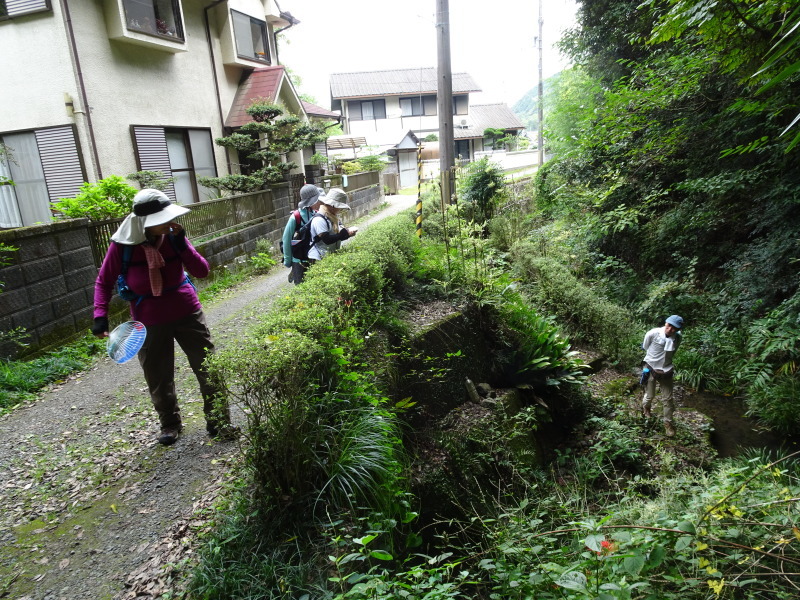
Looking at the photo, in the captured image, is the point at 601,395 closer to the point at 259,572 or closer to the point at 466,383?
the point at 466,383

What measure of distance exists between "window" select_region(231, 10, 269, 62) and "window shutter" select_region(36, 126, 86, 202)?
6548mm

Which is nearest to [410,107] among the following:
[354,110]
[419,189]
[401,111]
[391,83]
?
[401,111]

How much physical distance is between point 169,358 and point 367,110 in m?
35.9

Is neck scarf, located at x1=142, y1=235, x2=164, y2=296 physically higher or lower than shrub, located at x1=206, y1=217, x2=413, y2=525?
higher

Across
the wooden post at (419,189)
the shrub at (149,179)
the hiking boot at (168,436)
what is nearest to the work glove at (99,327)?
the hiking boot at (168,436)

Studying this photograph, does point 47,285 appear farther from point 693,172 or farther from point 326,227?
point 693,172

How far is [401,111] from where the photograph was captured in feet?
121

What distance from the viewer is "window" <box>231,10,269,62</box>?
48.9 feet

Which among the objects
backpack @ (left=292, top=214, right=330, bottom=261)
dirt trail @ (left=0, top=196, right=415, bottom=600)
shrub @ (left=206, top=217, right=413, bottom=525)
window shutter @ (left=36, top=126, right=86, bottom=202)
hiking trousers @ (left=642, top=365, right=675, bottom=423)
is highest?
window shutter @ (left=36, top=126, right=86, bottom=202)

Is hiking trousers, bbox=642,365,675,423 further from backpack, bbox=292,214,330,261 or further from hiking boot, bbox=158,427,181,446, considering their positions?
hiking boot, bbox=158,427,181,446

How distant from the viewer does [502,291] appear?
6.25 meters

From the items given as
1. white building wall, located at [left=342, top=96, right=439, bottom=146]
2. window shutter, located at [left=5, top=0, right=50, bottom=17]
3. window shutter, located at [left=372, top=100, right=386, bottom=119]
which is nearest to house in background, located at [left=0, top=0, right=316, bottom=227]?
window shutter, located at [left=5, top=0, right=50, bottom=17]

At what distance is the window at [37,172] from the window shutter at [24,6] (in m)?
2.12

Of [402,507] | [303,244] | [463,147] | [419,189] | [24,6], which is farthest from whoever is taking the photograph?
[463,147]
